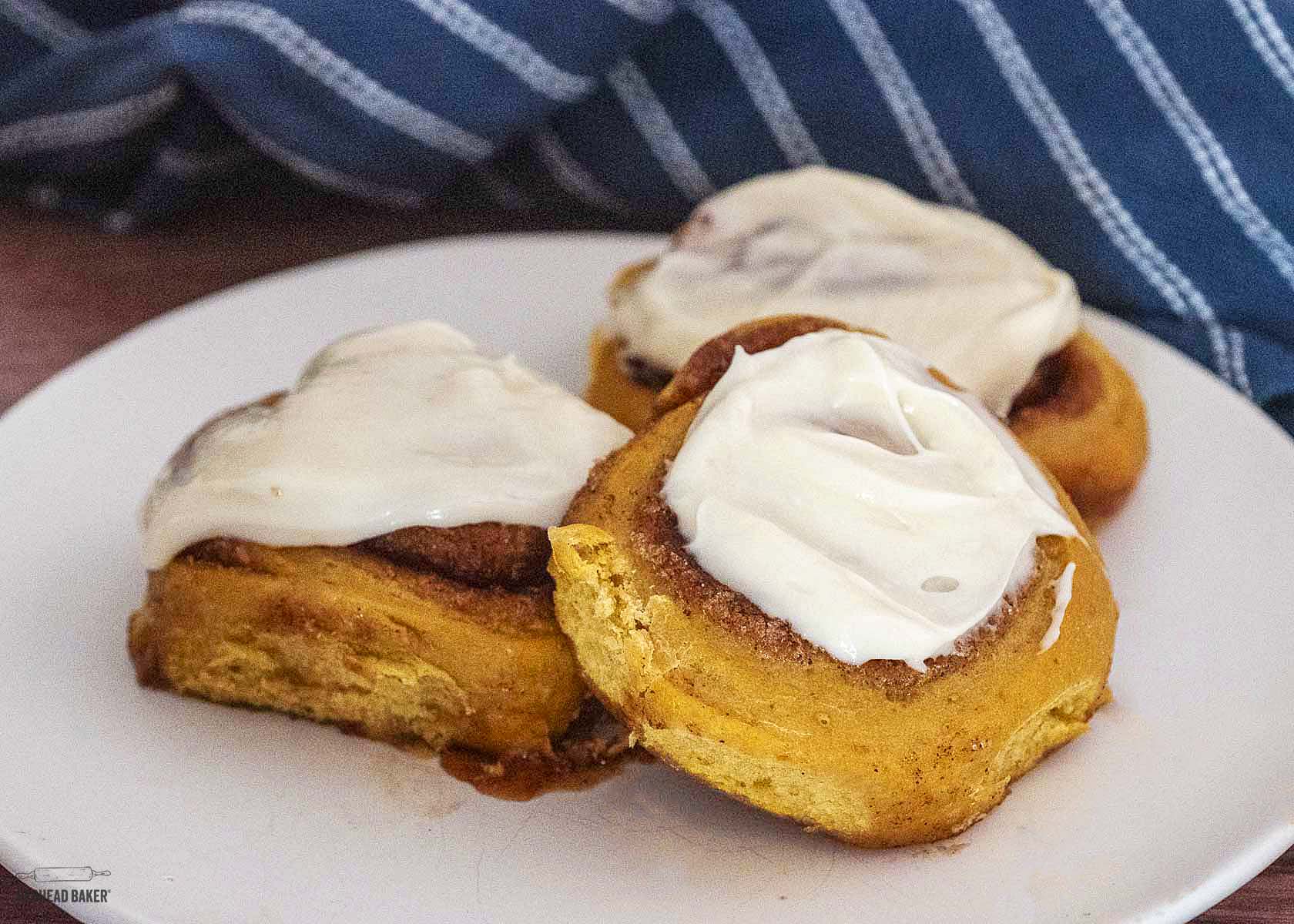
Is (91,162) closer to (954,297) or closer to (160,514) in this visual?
(160,514)

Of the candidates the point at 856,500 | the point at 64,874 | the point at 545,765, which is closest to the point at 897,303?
the point at 856,500

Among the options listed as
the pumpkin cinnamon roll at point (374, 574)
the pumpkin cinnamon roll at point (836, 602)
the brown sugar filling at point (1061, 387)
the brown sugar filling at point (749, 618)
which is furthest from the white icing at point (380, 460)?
the brown sugar filling at point (1061, 387)

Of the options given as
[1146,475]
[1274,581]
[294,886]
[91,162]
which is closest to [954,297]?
[1146,475]

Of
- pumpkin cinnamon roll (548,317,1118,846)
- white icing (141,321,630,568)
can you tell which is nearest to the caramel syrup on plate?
pumpkin cinnamon roll (548,317,1118,846)

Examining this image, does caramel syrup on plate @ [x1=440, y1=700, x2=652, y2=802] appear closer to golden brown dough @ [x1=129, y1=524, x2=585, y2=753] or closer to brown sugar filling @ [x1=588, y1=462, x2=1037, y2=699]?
golden brown dough @ [x1=129, y1=524, x2=585, y2=753]

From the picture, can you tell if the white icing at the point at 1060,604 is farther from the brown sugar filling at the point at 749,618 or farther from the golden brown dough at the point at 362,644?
the golden brown dough at the point at 362,644
